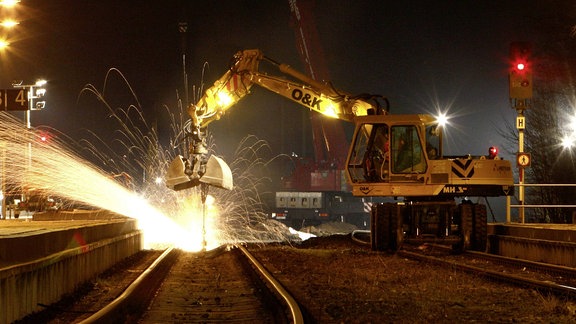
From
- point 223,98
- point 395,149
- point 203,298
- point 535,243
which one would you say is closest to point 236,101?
point 223,98

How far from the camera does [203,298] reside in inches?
489

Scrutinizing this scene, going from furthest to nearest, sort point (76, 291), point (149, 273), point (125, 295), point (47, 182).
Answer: point (47, 182), point (149, 273), point (76, 291), point (125, 295)

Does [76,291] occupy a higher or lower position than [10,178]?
lower

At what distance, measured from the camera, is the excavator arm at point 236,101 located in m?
21.4

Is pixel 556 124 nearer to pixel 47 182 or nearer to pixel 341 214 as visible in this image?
pixel 47 182

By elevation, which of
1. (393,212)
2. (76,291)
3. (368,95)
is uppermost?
(368,95)

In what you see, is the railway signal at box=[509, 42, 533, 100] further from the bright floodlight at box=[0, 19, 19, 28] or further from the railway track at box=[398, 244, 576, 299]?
the bright floodlight at box=[0, 19, 19, 28]

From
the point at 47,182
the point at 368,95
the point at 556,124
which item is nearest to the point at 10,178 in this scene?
the point at 47,182

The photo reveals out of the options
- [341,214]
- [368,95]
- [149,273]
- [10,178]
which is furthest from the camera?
[341,214]

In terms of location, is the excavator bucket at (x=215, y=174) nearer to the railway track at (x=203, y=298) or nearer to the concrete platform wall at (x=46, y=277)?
the railway track at (x=203, y=298)

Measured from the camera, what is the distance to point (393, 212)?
66.9ft

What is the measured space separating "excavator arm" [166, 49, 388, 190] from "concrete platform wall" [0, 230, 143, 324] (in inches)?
201

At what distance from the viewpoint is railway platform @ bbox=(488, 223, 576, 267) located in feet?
57.3

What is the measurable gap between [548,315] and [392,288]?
3.50 metres
